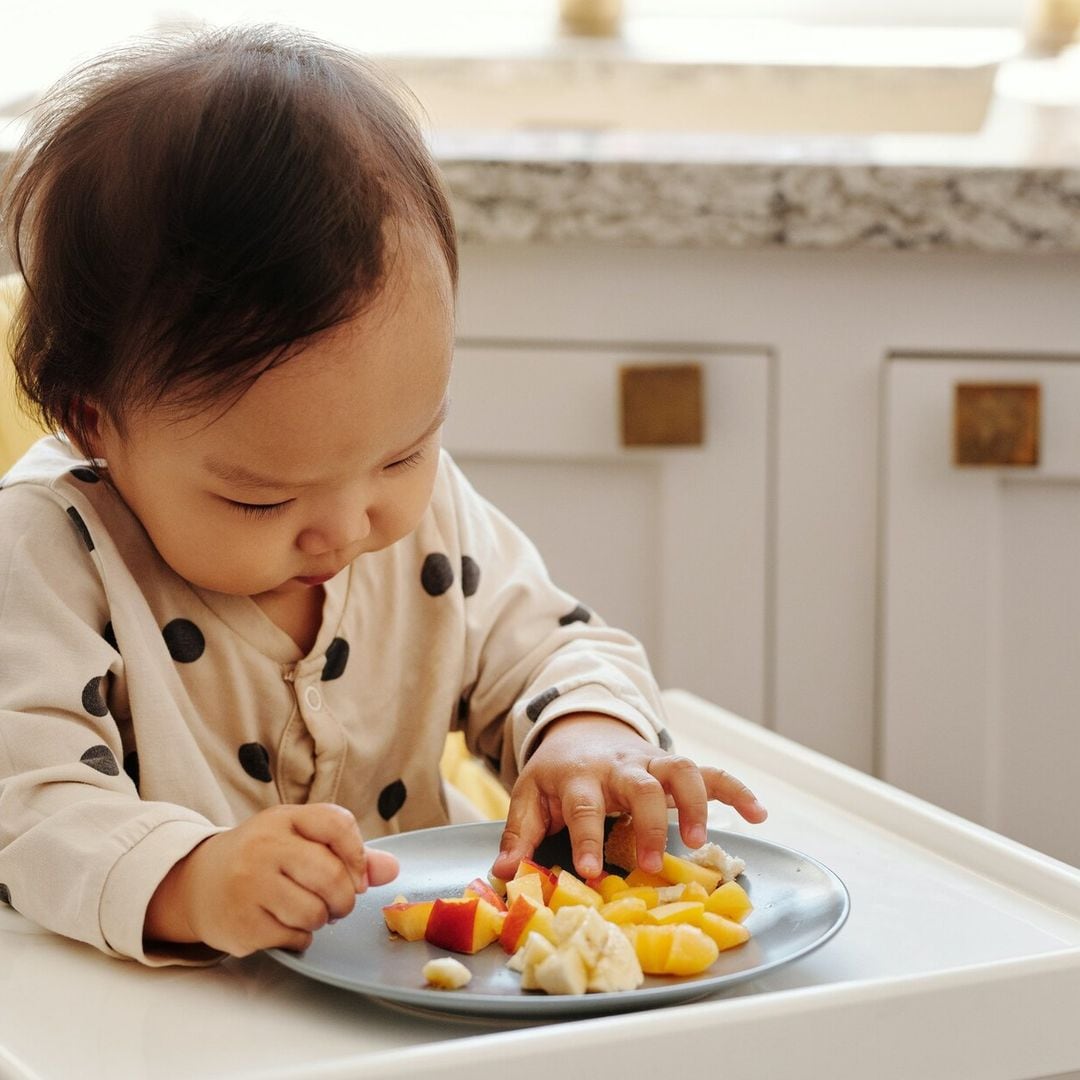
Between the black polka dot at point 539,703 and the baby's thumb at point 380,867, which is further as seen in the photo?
the black polka dot at point 539,703

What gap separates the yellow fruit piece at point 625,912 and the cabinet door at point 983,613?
791 mm

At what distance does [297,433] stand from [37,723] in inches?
5.8

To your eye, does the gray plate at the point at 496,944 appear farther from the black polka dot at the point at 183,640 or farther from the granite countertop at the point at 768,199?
the granite countertop at the point at 768,199

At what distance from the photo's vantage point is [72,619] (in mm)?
673

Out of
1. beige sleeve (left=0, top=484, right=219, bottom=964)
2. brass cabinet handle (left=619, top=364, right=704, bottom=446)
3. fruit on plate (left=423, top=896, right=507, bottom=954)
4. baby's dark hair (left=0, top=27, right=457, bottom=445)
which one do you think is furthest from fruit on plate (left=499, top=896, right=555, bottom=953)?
brass cabinet handle (left=619, top=364, right=704, bottom=446)

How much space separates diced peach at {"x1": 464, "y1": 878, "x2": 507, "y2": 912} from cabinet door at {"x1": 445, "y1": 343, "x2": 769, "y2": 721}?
0.75 meters

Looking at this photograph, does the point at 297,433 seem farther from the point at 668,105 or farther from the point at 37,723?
the point at 668,105

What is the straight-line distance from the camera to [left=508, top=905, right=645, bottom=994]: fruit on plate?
0.50 m

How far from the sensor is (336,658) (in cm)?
79

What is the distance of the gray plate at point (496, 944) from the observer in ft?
1.61

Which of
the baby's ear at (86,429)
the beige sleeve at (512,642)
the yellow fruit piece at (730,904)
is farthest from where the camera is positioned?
the beige sleeve at (512,642)

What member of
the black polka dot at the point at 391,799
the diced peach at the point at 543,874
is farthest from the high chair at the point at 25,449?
the diced peach at the point at 543,874

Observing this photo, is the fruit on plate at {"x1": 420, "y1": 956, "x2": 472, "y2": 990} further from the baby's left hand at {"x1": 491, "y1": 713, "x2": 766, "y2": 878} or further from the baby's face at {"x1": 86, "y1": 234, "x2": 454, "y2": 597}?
the baby's face at {"x1": 86, "y1": 234, "x2": 454, "y2": 597}

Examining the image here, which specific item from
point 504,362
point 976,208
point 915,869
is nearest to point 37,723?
point 915,869
